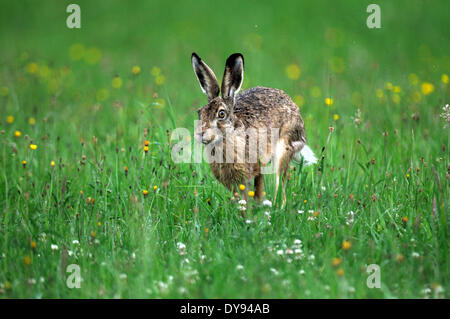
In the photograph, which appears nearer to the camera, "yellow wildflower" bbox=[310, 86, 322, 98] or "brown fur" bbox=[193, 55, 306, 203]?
"brown fur" bbox=[193, 55, 306, 203]

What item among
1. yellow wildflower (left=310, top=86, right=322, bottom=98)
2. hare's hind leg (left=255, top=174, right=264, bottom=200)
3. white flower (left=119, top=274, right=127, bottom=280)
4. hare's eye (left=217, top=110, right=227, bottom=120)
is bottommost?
white flower (left=119, top=274, right=127, bottom=280)

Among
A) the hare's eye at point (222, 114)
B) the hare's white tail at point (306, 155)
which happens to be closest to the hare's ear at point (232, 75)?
the hare's eye at point (222, 114)

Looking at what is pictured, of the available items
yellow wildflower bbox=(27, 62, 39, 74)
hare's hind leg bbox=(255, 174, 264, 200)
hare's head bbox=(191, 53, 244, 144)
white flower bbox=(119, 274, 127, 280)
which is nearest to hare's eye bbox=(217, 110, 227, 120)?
hare's head bbox=(191, 53, 244, 144)

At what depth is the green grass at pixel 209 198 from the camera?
164 inches

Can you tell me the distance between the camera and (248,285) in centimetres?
399

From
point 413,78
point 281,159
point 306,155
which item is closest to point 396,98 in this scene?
point 413,78

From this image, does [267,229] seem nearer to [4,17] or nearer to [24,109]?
[24,109]

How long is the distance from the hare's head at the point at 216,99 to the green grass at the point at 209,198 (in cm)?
50

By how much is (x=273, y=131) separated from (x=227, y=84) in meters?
0.82

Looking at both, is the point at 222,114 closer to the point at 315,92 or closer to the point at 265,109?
the point at 265,109

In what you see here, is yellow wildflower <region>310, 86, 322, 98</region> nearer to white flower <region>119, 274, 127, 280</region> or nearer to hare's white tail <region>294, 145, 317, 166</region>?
hare's white tail <region>294, 145, 317, 166</region>

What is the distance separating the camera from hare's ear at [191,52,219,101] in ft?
18.1

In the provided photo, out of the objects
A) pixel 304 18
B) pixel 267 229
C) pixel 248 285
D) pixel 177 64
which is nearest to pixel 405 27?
pixel 304 18
